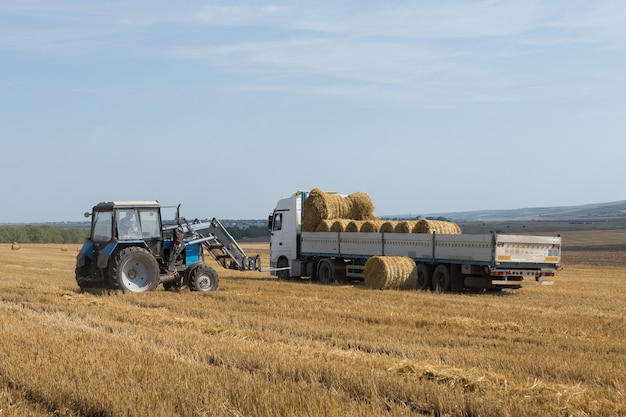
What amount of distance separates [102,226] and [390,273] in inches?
272

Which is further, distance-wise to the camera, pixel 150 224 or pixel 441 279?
pixel 441 279

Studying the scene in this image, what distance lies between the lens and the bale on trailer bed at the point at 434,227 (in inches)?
820

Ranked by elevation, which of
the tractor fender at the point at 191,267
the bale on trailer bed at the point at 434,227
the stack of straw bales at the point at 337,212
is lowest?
the tractor fender at the point at 191,267

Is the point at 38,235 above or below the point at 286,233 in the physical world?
below

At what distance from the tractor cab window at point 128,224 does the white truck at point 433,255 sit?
6759 millimetres

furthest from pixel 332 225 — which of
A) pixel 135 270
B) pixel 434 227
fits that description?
pixel 135 270

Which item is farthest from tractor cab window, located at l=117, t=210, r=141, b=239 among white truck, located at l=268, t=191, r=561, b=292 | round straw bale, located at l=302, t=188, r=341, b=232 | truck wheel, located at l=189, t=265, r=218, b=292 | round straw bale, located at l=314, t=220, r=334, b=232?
round straw bale, located at l=302, t=188, r=341, b=232

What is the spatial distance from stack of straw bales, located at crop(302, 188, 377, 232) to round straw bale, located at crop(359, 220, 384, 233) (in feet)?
5.18

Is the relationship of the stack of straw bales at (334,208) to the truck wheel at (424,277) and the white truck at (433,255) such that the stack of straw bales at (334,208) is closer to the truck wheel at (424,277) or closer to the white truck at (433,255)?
the white truck at (433,255)

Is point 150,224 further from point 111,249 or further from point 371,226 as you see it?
point 371,226

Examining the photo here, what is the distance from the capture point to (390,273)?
19.9 m

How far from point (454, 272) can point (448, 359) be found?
1088 cm

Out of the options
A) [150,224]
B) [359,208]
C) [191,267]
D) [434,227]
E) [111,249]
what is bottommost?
[191,267]

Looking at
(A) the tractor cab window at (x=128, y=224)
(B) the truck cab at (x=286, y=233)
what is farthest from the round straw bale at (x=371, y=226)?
(A) the tractor cab window at (x=128, y=224)
